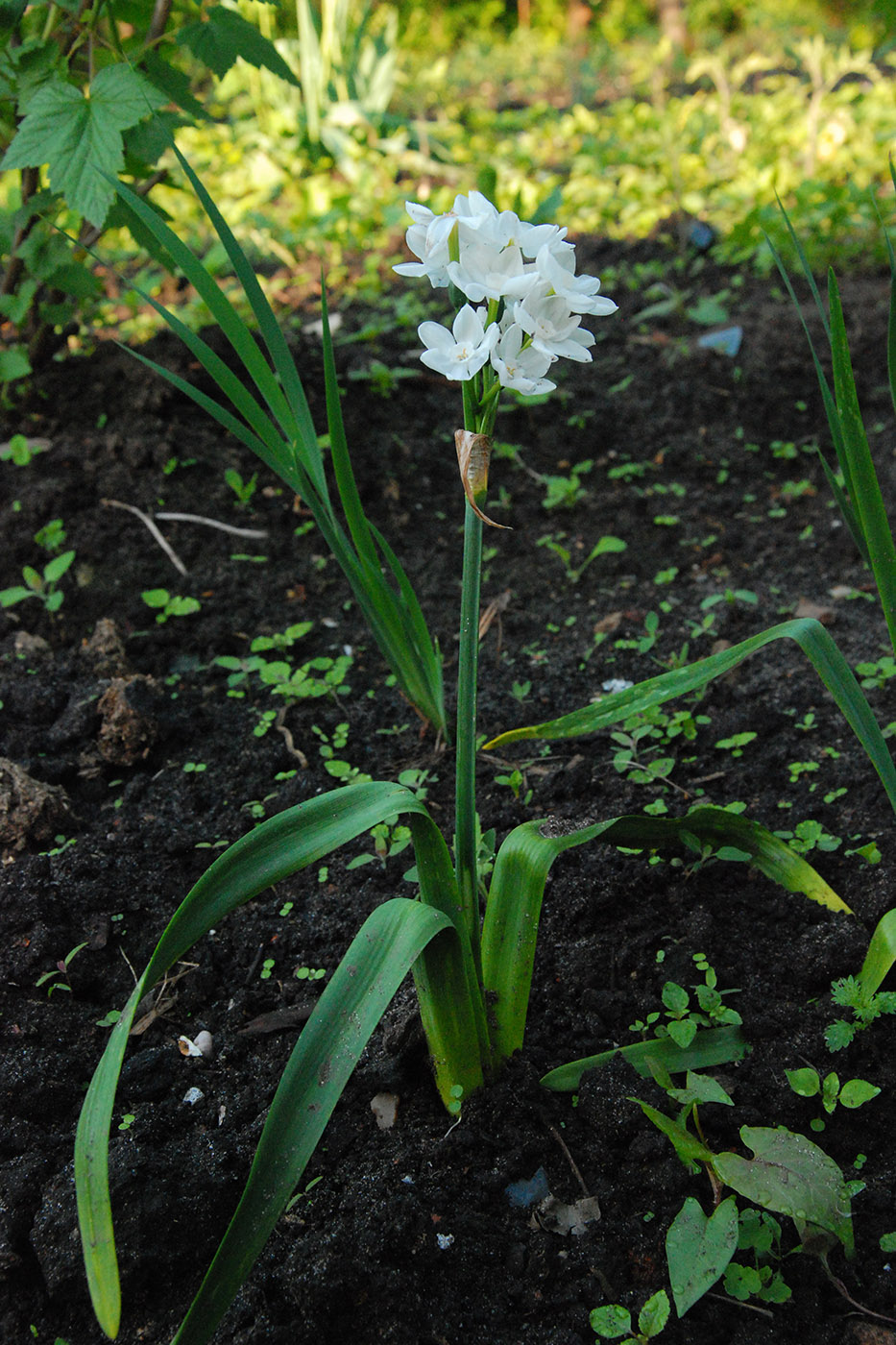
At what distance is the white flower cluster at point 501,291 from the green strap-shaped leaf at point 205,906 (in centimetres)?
44

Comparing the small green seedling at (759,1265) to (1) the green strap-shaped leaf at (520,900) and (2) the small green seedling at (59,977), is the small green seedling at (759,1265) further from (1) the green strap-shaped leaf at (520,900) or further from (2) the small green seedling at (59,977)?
(2) the small green seedling at (59,977)

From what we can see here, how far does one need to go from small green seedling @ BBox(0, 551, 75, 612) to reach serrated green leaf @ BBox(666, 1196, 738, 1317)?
5.31 feet

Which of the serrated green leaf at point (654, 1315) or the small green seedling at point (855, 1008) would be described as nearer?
the serrated green leaf at point (654, 1315)

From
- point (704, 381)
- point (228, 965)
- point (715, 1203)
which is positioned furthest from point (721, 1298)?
point (704, 381)

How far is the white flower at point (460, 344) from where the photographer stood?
847 mm

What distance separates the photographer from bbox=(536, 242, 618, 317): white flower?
0.83 m

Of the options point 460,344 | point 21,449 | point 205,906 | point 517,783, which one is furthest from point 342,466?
point 21,449

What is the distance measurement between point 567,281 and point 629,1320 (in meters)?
1.00

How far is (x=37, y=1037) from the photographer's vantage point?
4.00 feet

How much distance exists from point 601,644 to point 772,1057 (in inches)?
38.7

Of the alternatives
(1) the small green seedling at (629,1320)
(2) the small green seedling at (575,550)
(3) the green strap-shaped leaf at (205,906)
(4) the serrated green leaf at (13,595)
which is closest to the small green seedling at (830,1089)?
(1) the small green seedling at (629,1320)

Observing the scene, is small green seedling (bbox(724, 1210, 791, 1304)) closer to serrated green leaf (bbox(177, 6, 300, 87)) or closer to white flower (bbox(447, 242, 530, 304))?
white flower (bbox(447, 242, 530, 304))

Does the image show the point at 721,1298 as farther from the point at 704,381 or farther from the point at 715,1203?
the point at 704,381

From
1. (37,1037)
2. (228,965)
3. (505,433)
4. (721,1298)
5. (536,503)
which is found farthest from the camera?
(505,433)
